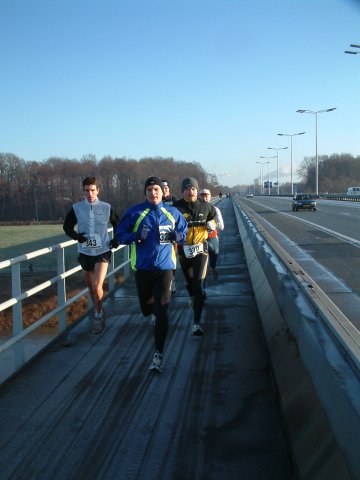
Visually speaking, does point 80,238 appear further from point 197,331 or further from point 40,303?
point 40,303

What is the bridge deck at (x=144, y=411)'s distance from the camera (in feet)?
10.6

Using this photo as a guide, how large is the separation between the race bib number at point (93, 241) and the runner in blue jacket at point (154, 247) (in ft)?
4.25

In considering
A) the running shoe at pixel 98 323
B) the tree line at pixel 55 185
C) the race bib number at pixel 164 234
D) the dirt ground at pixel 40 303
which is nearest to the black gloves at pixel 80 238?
the running shoe at pixel 98 323

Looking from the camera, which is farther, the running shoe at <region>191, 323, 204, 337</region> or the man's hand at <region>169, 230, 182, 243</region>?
the running shoe at <region>191, 323, 204, 337</region>

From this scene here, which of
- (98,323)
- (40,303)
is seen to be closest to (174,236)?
(98,323)

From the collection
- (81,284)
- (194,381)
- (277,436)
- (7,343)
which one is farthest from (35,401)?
(81,284)

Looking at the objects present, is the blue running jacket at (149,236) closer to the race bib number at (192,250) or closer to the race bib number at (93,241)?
the race bib number at (192,250)

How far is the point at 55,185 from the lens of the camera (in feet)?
440

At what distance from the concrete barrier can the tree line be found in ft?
401

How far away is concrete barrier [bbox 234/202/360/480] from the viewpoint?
7.34 ft

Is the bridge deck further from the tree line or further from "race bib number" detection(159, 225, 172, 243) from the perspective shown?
the tree line

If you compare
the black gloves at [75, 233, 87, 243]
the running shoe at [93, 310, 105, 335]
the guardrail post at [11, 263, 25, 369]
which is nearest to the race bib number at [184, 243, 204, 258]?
the black gloves at [75, 233, 87, 243]

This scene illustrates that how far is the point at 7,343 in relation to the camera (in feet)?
15.6

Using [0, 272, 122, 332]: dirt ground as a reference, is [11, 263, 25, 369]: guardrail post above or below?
above
